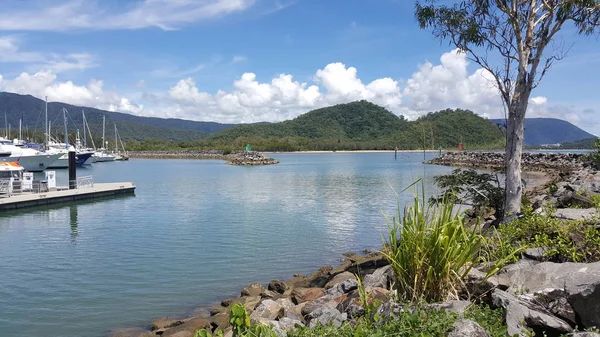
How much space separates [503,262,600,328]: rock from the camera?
190 inches

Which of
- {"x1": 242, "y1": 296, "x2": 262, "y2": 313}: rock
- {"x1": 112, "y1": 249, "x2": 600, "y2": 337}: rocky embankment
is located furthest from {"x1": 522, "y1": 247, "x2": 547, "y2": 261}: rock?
{"x1": 242, "y1": 296, "x2": 262, "y2": 313}: rock

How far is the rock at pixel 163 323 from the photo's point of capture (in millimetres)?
9648

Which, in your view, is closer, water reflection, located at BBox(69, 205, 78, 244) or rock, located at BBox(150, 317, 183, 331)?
rock, located at BBox(150, 317, 183, 331)

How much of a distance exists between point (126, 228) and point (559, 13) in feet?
61.9

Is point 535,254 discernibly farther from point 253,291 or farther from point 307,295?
point 253,291

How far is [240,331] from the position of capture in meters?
5.46

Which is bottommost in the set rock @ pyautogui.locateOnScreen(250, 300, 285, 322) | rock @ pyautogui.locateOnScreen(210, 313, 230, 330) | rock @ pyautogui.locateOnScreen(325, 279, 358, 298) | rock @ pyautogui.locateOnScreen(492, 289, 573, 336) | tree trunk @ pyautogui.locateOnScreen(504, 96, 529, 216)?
rock @ pyautogui.locateOnScreen(210, 313, 230, 330)

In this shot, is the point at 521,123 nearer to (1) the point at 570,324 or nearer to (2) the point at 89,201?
(1) the point at 570,324

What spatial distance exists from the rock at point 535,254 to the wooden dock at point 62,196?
26980mm

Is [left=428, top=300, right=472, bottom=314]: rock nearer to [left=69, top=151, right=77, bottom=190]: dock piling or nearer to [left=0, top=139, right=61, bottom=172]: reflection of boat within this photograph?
[left=69, top=151, right=77, bottom=190]: dock piling

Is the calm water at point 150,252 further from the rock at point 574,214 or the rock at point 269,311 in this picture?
the rock at point 269,311

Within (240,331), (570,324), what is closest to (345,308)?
(240,331)

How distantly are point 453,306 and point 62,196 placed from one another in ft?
96.6

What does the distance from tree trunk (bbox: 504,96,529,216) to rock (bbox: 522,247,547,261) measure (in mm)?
3545
